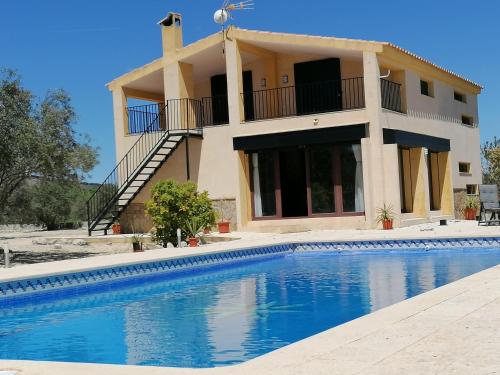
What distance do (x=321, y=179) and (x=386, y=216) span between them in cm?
238

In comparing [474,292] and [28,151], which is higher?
[28,151]

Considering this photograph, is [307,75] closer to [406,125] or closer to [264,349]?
[406,125]

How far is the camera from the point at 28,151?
14.4 meters

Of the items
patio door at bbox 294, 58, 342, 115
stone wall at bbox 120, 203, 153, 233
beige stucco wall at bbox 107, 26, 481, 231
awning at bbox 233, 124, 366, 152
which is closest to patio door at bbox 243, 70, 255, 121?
beige stucco wall at bbox 107, 26, 481, 231

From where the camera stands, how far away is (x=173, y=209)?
56.0 ft

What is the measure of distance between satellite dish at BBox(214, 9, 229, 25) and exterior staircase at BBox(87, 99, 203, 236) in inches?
111

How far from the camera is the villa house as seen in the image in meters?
19.1

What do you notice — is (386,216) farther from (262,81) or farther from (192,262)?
(192,262)

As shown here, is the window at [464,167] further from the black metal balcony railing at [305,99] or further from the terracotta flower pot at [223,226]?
the terracotta flower pot at [223,226]

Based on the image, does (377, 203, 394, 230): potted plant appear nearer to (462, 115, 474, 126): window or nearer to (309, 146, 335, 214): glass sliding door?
(309, 146, 335, 214): glass sliding door

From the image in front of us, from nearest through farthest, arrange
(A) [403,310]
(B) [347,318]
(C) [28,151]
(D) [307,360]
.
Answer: (D) [307,360] → (A) [403,310] → (B) [347,318] → (C) [28,151]

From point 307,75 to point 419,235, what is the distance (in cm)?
776

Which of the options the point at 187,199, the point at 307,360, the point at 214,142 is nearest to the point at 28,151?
the point at 187,199

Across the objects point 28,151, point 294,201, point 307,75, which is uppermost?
point 307,75
